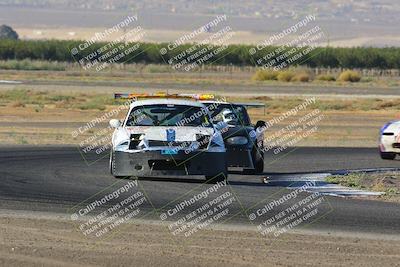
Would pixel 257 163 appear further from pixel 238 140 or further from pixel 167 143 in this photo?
pixel 167 143

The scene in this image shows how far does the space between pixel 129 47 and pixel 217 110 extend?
4185 inches

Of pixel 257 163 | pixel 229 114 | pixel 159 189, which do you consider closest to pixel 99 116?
pixel 229 114

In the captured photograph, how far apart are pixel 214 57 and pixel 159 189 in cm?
10935

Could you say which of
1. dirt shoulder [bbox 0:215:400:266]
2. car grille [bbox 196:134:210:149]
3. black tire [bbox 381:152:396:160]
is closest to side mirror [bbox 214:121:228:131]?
car grille [bbox 196:134:210:149]

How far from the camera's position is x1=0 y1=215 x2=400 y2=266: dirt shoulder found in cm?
1176

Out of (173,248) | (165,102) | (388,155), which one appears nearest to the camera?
(173,248)

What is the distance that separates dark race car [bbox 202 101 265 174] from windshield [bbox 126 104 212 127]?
6.46 ft

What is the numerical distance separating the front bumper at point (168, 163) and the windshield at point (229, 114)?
3.81 metres

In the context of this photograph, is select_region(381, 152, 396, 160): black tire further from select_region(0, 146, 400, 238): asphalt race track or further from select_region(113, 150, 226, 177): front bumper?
select_region(113, 150, 226, 177): front bumper

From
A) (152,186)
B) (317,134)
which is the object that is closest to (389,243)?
(152,186)

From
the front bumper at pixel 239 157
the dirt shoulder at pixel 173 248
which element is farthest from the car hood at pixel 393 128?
the dirt shoulder at pixel 173 248

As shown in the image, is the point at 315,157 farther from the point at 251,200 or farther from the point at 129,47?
the point at 129,47

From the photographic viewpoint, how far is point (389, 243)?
1345 cm

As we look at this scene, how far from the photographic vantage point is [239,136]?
22.3m
